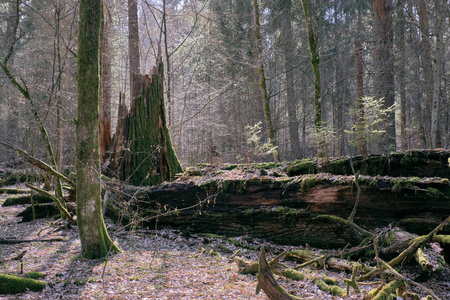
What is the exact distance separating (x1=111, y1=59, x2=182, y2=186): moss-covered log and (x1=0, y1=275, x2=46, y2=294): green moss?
5265 mm

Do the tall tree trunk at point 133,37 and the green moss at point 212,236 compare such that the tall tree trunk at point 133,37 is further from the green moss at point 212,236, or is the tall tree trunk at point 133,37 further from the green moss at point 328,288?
the green moss at point 328,288

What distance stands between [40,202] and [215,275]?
20.0 ft

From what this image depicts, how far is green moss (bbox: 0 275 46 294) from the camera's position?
3.23 meters

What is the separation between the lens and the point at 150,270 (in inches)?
184

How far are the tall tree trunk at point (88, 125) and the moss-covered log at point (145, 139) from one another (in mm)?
4056

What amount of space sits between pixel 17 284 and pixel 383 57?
1111cm

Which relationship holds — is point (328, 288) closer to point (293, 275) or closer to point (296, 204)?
point (293, 275)

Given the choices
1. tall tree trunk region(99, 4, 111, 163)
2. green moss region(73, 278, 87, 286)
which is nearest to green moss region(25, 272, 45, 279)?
green moss region(73, 278, 87, 286)

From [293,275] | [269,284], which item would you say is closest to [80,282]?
[269,284]

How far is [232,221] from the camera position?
632cm

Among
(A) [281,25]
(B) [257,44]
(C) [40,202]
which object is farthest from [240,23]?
(C) [40,202]

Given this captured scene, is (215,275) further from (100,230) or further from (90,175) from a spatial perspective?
(90,175)

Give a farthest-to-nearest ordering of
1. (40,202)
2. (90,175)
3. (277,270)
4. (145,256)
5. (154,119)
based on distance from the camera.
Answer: (154,119), (40,202), (145,256), (90,175), (277,270)

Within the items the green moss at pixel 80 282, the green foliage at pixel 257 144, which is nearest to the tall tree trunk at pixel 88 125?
the green moss at pixel 80 282
